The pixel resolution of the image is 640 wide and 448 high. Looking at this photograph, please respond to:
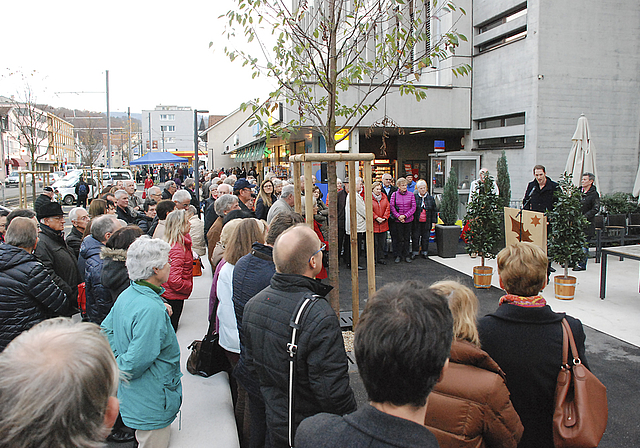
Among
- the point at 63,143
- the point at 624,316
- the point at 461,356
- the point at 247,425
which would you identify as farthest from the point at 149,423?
the point at 63,143

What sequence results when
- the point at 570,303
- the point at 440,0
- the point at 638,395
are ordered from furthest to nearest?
the point at 440,0, the point at 570,303, the point at 638,395

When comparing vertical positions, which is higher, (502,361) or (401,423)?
(401,423)

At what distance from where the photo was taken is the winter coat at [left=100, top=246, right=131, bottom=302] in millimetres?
3641

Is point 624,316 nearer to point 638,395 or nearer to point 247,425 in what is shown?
point 638,395

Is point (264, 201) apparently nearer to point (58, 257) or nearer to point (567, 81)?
point (58, 257)

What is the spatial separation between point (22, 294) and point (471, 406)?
140 inches

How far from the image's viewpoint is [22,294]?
369cm

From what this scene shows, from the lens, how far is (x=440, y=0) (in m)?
Result: 14.8

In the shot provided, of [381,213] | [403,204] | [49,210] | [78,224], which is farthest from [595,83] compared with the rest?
[49,210]

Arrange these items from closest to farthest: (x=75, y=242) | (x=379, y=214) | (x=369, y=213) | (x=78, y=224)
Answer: (x=369, y=213) < (x=75, y=242) < (x=78, y=224) < (x=379, y=214)

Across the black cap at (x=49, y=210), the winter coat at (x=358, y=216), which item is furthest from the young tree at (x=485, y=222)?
the black cap at (x=49, y=210)

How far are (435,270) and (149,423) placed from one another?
7.48 meters

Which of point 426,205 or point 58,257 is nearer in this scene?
point 58,257

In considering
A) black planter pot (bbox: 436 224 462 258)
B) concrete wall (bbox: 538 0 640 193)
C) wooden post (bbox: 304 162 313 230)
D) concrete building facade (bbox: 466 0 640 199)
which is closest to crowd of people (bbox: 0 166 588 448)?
wooden post (bbox: 304 162 313 230)
